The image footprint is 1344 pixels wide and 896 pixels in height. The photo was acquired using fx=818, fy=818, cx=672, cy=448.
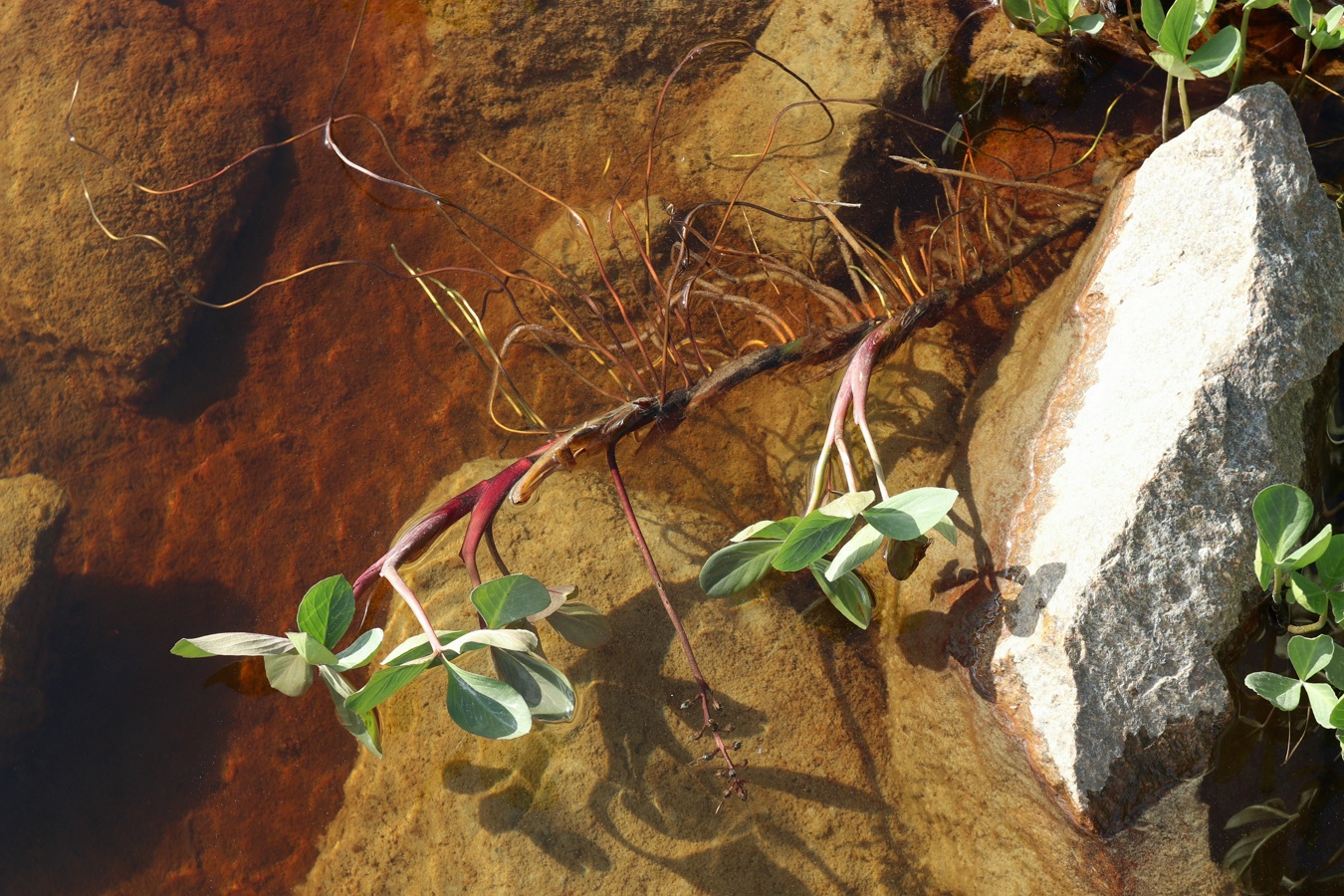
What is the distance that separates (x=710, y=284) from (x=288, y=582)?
1.58 meters

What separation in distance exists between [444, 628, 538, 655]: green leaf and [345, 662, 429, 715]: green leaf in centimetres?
7

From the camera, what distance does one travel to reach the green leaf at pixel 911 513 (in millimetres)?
1610

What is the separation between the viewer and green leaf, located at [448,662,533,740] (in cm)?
165

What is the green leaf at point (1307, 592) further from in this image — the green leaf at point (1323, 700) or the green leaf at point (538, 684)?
the green leaf at point (538, 684)

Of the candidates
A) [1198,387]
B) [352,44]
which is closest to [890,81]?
[1198,387]

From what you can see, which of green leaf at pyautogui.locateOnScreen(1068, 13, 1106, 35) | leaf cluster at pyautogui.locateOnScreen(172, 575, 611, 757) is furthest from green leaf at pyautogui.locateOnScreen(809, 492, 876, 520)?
green leaf at pyautogui.locateOnScreen(1068, 13, 1106, 35)

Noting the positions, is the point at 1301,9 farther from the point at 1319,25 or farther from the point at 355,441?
the point at 355,441

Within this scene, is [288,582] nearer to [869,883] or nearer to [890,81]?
[869,883]

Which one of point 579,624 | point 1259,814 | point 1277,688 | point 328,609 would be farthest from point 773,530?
point 1259,814

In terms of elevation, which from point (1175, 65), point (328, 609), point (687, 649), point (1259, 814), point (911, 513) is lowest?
point (1259, 814)

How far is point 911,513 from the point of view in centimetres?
164

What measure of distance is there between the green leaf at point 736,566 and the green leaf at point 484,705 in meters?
0.46

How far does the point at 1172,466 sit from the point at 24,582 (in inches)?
123

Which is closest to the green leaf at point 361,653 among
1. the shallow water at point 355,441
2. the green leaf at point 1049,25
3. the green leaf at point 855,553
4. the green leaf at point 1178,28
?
the shallow water at point 355,441
